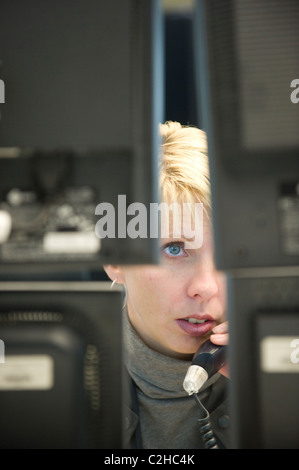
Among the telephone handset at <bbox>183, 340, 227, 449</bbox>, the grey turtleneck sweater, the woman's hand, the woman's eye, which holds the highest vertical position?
the woman's eye

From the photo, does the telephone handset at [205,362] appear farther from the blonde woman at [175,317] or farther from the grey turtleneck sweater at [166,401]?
the grey turtleneck sweater at [166,401]

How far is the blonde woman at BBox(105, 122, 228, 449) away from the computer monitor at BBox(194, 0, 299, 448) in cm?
40

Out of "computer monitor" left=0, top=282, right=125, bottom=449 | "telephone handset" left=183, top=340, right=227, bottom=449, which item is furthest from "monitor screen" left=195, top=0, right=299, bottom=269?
"telephone handset" left=183, top=340, right=227, bottom=449

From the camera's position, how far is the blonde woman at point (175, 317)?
972mm

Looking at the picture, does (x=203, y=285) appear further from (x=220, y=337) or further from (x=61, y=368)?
(x=61, y=368)

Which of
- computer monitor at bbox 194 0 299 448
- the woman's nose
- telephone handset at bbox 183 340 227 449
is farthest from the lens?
the woman's nose

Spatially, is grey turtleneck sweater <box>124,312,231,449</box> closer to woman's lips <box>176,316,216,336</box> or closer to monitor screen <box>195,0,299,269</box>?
woman's lips <box>176,316,216,336</box>

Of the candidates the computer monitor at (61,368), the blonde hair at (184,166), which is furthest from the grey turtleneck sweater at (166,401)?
the computer monitor at (61,368)

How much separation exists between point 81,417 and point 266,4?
1.63 ft

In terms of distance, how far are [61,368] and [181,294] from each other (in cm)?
53

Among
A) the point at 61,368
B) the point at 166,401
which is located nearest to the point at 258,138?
the point at 61,368

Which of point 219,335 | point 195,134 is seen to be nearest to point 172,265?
point 219,335

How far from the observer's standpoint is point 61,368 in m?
0.47

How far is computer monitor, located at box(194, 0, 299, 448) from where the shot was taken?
1.55 ft
